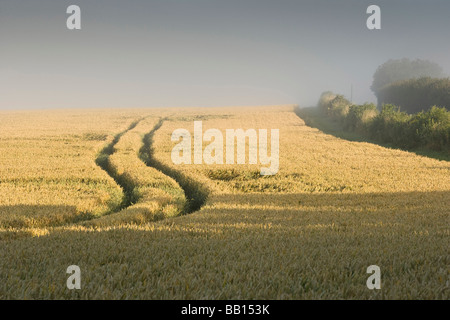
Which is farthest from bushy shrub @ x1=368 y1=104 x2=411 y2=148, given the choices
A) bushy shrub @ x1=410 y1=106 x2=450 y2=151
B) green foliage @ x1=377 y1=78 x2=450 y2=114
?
green foliage @ x1=377 y1=78 x2=450 y2=114

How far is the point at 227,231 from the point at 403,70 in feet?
429

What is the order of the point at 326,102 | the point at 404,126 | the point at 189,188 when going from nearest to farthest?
1. the point at 189,188
2. the point at 404,126
3. the point at 326,102

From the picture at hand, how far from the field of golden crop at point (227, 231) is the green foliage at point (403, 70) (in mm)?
111404

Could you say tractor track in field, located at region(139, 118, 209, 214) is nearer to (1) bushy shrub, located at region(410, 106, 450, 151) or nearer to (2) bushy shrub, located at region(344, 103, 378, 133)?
(1) bushy shrub, located at region(410, 106, 450, 151)

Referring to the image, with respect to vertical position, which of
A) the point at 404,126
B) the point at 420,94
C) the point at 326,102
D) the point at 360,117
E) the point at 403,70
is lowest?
the point at 404,126

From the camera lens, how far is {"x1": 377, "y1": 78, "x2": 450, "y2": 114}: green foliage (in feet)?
216

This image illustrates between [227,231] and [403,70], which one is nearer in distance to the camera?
[227,231]

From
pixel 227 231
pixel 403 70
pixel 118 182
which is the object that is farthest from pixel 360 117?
pixel 403 70

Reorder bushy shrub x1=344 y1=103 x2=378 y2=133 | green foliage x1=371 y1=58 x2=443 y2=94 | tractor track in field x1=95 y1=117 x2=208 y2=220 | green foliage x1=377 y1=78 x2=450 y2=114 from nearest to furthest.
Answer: tractor track in field x1=95 y1=117 x2=208 y2=220
bushy shrub x1=344 y1=103 x2=378 y2=133
green foliage x1=377 y1=78 x2=450 y2=114
green foliage x1=371 y1=58 x2=443 y2=94

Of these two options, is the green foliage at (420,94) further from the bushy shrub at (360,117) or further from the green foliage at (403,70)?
the green foliage at (403,70)

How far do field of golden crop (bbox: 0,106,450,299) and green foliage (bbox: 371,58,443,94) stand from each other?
111m

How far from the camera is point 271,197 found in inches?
593

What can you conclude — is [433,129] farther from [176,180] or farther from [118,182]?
[118,182]

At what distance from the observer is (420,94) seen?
Result: 7288 cm
